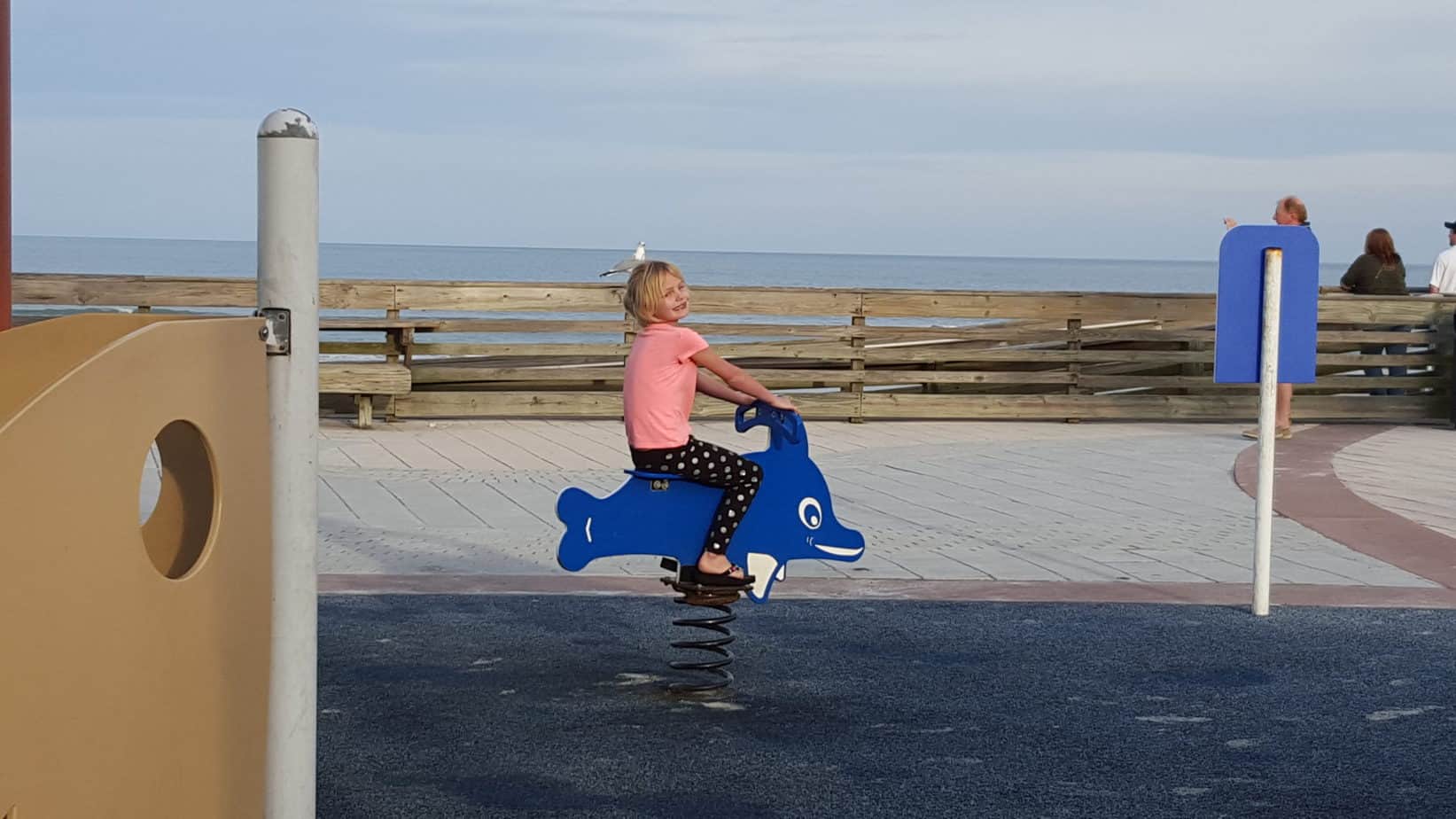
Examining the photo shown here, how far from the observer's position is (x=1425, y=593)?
25.4 ft

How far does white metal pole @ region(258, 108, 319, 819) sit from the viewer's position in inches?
118

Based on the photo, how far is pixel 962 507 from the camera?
408 inches

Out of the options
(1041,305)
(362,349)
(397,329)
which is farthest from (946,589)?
(1041,305)

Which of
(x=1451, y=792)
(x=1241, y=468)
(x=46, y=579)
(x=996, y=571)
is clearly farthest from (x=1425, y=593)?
(x=46, y=579)

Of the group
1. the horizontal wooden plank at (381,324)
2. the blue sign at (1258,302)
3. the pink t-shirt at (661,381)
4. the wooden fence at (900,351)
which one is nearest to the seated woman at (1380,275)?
the wooden fence at (900,351)

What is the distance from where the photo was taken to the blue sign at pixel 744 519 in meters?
5.69

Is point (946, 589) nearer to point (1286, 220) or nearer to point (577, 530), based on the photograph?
point (577, 530)

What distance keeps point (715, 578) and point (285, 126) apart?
304 cm

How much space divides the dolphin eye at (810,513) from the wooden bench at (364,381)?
348 inches

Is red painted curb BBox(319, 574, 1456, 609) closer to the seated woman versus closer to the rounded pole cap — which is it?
the rounded pole cap

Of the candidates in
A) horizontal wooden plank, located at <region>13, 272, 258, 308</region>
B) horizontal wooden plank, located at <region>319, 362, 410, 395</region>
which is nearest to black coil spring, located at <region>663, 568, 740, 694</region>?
horizontal wooden plank, located at <region>319, 362, 410, 395</region>

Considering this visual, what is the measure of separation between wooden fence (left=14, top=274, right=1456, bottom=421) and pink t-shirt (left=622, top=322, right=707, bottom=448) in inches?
353

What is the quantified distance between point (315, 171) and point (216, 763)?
109 cm

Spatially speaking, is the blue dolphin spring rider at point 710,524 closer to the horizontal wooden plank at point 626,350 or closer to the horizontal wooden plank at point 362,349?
the horizontal wooden plank at point 362,349
